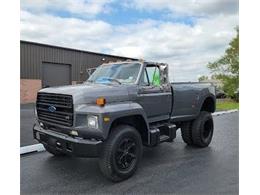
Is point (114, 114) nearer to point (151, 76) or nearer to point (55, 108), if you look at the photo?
point (55, 108)

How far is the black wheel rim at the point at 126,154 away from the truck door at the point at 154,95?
0.90 m

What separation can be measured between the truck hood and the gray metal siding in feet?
65.3

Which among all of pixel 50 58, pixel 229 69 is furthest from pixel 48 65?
pixel 229 69

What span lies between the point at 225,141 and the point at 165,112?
9.54 ft

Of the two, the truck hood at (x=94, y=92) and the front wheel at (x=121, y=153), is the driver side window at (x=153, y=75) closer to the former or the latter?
the truck hood at (x=94, y=92)

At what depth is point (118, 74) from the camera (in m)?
5.92

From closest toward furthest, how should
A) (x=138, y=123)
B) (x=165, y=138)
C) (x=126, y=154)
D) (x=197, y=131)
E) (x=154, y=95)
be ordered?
(x=126, y=154) → (x=138, y=123) → (x=154, y=95) → (x=165, y=138) → (x=197, y=131)

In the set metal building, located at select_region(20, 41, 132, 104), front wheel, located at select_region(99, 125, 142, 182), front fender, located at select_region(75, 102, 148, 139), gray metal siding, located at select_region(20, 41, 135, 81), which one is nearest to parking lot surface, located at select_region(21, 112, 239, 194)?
front wheel, located at select_region(99, 125, 142, 182)

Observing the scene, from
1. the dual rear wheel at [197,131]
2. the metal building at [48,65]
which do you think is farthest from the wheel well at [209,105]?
the metal building at [48,65]

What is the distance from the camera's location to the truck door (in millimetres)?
5656

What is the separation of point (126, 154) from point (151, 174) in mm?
663

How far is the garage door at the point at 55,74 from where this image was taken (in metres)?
25.2

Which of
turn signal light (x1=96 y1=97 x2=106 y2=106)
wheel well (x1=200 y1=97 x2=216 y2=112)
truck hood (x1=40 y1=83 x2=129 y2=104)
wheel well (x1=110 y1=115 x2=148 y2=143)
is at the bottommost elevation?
wheel well (x1=110 y1=115 x2=148 y2=143)

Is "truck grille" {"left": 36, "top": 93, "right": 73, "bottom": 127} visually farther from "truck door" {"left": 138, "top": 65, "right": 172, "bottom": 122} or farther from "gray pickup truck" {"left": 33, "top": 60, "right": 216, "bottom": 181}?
"truck door" {"left": 138, "top": 65, "right": 172, "bottom": 122}
